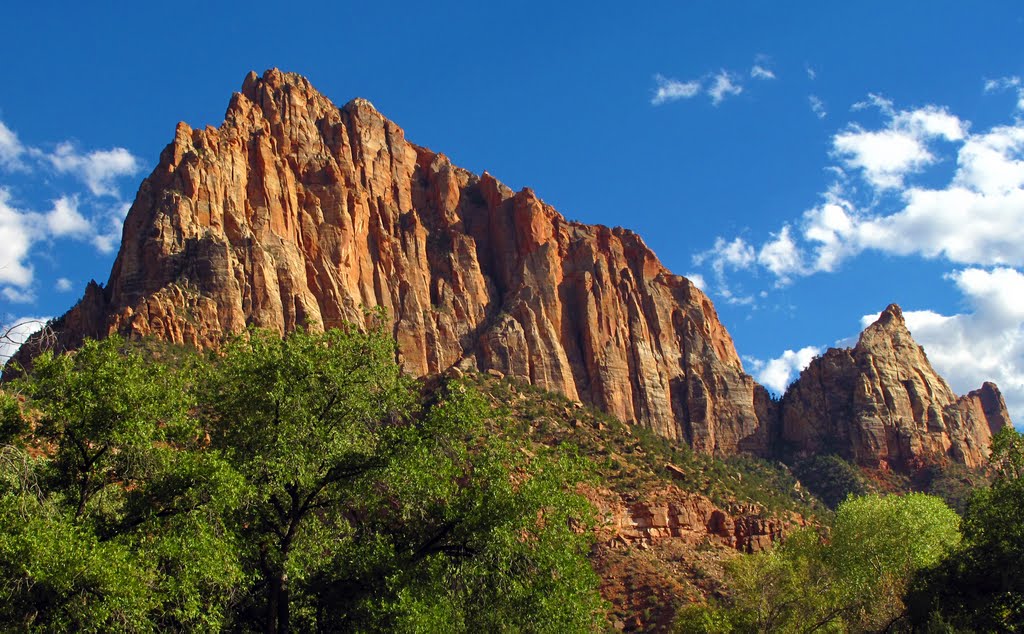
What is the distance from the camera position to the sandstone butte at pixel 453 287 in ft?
312

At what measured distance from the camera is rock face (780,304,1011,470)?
126 meters

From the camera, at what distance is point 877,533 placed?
5375 centimetres

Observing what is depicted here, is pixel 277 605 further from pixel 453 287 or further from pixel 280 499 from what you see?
pixel 453 287

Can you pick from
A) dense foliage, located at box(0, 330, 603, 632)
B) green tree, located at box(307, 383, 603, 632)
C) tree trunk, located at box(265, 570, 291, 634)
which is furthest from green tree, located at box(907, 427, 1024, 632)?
tree trunk, located at box(265, 570, 291, 634)

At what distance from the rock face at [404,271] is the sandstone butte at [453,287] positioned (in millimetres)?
239

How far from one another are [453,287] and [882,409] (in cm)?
5827

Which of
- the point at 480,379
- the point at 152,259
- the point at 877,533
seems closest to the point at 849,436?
the point at 480,379

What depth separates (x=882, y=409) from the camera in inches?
5108

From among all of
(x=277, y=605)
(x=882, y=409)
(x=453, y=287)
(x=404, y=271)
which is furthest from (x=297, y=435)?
(x=882, y=409)

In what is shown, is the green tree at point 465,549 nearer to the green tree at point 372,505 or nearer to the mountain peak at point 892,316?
the green tree at point 372,505

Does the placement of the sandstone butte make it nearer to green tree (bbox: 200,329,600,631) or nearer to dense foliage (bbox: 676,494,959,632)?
dense foliage (bbox: 676,494,959,632)

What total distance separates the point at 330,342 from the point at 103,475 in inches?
219

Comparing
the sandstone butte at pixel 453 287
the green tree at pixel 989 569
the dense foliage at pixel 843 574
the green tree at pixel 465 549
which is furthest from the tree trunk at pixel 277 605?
the sandstone butte at pixel 453 287

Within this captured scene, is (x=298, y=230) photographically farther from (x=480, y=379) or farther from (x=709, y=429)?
(x=709, y=429)
